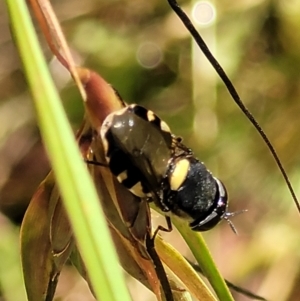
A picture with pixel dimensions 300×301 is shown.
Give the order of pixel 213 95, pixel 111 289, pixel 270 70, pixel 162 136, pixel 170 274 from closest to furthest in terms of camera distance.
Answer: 1. pixel 111 289
2. pixel 170 274
3. pixel 162 136
4. pixel 213 95
5. pixel 270 70

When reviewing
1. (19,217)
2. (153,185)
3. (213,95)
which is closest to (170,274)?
(153,185)

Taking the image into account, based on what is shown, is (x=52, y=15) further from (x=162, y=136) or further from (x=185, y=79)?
(x=185, y=79)

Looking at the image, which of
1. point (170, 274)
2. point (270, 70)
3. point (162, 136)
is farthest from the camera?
point (270, 70)

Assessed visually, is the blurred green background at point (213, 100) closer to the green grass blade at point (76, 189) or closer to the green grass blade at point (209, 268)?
the green grass blade at point (209, 268)

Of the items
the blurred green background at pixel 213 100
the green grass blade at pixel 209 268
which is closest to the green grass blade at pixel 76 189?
the green grass blade at pixel 209 268

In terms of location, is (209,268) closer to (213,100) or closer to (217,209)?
(217,209)

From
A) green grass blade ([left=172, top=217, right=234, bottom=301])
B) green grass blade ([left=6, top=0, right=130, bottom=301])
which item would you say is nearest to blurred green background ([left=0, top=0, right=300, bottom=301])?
green grass blade ([left=172, top=217, right=234, bottom=301])

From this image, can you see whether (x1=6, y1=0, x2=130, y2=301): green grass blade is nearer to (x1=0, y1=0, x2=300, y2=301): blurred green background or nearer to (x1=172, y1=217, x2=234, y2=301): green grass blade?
(x1=172, y1=217, x2=234, y2=301): green grass blade
